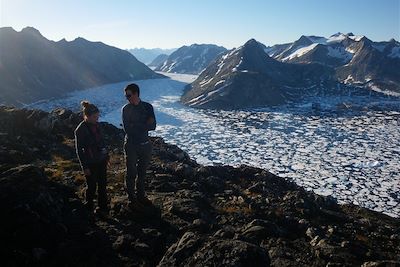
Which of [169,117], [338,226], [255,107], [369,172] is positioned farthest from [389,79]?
[338,226]

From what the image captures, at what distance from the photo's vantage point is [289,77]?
5517 inches

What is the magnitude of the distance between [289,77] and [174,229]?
452 feet

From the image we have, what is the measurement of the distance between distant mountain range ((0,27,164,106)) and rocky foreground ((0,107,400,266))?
89497 mm

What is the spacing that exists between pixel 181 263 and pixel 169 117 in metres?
65.2

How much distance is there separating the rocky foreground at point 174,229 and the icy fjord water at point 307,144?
1887 cm

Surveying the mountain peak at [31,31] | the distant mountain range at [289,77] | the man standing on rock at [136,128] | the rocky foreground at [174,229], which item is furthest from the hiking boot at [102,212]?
the mountain peak at [31,31]

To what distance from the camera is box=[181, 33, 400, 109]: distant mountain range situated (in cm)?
10031

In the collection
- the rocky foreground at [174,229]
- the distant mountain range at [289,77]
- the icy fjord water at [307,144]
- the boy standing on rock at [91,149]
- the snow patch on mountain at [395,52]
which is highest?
the snow patch on mountain at [395,52]

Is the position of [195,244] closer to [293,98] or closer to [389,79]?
[293,98]

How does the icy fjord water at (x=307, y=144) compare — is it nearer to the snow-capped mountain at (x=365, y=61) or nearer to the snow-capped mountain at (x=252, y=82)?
the snow-capped mountain at (x=252, y=82)

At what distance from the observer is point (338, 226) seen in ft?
32.9

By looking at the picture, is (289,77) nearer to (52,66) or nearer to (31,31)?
(52,66)

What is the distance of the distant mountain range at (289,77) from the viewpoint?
100312mm

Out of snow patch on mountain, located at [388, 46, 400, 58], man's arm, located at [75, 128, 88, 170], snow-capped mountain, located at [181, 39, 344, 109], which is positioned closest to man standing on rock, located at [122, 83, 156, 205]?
man's arm, located at [75, 128, 88, 170]
